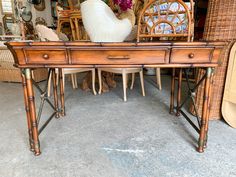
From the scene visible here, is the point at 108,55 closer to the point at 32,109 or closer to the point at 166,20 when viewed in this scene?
the point at 32,109

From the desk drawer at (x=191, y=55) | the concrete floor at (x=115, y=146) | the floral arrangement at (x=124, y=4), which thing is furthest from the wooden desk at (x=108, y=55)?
the floral arrangement at (x=124, y=4)

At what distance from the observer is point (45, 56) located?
3.52ft

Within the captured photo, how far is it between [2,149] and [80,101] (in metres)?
1.08

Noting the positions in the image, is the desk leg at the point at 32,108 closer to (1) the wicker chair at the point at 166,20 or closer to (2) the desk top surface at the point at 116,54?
(2) the desk top surface at the point at 116,54

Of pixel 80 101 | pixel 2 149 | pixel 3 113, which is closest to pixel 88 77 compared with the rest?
pixel 80 101

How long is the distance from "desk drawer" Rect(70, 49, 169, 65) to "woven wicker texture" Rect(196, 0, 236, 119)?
69cm

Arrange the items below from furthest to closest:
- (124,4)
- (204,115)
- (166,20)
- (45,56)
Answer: (166,20) < (124,4) < (204,115) < (45,56)

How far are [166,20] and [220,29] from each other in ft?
1.54

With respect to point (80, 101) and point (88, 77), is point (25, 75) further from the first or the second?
point (88, 77)

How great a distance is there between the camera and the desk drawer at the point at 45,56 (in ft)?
3.50

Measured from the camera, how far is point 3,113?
1.94 metres

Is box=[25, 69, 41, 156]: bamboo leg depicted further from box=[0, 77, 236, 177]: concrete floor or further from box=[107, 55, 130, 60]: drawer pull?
box=[107, 55, 130, 60]: drawer pull

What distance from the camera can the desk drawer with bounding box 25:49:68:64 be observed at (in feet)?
3.50

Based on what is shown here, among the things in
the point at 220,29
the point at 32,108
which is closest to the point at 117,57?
the point at 32,108
